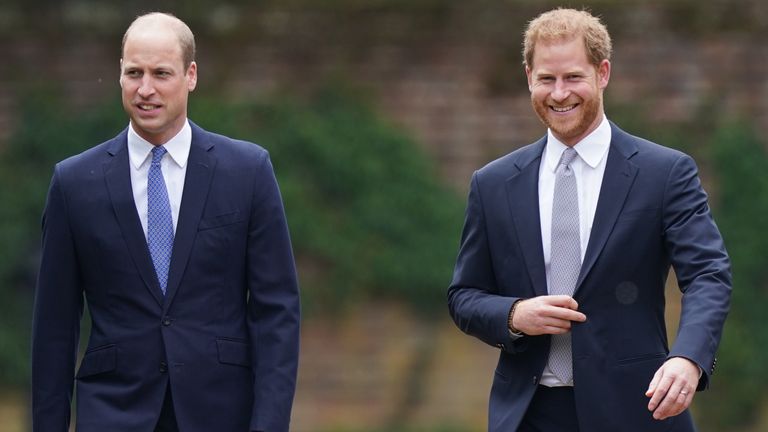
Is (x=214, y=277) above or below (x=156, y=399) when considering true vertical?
above

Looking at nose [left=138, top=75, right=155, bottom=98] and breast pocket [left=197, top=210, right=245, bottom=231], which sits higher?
nose [left=138, top=75, right=155, bottom=98]

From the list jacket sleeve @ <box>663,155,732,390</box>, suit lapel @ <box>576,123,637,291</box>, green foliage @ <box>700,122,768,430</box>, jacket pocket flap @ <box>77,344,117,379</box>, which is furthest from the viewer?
green foliage @ <box>700,122,768,430</box>

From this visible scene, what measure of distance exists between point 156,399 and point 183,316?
0.91 feet

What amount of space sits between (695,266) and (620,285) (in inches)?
9.6

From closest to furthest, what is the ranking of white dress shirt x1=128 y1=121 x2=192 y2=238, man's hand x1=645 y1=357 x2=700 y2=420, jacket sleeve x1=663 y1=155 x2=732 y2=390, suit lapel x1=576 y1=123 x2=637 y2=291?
man's hand x1=645 y1=357 x2=700 y2=420 → jacket sleeve x1=663 y1=155 x2=732 y2=390 → suit lapel x1=576 y1=123 x2=637 y2=291 → white dress shirt x1=128 y1=121 x2=192 y2=238

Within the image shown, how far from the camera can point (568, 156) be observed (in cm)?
529

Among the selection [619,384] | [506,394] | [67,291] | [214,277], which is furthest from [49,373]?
[619,384]

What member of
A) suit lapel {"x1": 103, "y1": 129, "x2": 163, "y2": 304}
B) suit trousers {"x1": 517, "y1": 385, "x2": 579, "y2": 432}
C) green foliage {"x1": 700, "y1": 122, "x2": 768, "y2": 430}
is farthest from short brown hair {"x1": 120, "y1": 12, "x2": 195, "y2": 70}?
green foliage {"x1": 700, "y1": 122, "x2": 768, "y2": 430}

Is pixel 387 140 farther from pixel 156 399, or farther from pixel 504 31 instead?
pixel 156 399

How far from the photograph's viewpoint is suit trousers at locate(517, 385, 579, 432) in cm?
511

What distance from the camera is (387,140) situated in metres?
11.4

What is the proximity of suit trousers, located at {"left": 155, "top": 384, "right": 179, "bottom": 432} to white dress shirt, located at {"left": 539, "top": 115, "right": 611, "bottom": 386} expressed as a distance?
1183mm

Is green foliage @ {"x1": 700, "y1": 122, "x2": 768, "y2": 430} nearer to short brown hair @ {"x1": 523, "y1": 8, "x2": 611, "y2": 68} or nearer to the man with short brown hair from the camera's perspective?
short brown hair @ {"x1": 523, "y1": 8, "x2": 611, "y2": 68}

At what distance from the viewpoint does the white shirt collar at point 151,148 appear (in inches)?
211
